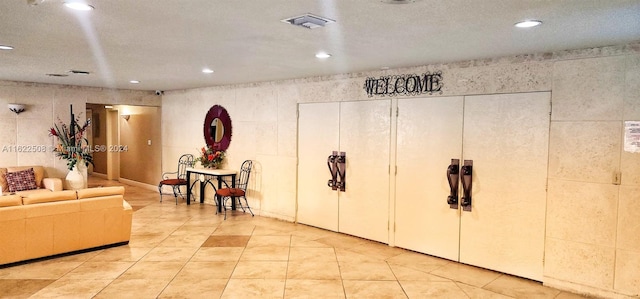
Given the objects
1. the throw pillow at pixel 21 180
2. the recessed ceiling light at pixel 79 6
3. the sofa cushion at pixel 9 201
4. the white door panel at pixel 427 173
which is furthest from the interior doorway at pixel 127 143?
the recessed ceiling light at pixel 79 6

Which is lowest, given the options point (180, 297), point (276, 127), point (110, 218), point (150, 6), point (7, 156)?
point (180, 297)

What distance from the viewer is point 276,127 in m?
7.20

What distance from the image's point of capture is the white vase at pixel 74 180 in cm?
801

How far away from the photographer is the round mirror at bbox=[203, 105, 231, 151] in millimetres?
8102

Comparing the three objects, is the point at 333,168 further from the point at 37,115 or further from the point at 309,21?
the point at 37,115

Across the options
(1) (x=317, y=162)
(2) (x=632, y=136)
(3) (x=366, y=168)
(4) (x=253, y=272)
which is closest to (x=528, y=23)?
(2) (x=632, y=136)

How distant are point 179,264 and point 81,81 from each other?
4.83 m

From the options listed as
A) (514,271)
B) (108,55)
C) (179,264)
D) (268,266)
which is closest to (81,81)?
(108,55)

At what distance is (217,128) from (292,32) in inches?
201

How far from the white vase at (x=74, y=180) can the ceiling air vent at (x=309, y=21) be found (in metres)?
6.77

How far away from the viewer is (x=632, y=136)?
12.5ft

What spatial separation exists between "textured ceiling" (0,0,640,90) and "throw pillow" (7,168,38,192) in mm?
2754

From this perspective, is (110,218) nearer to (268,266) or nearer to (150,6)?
(268,266)

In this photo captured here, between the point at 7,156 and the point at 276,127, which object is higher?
the point at 276,127
